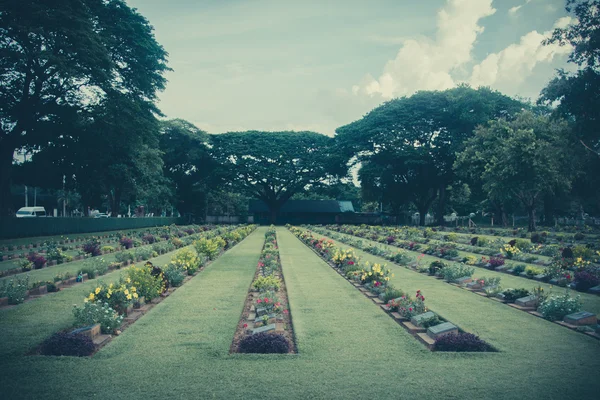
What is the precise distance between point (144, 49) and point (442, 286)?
29375 mm

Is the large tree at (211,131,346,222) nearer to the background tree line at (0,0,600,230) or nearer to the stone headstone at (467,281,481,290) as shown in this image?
the background tree line at (0,0,600,230)

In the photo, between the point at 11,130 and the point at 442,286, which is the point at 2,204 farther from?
the point at 442,286

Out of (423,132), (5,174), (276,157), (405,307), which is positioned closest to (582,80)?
(405,307)

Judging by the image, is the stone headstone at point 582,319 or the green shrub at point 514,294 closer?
the stone headstone at point 582,319

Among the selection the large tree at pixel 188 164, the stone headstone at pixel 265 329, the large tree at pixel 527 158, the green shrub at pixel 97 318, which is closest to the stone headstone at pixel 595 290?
the stone headstone at pixel 265 329

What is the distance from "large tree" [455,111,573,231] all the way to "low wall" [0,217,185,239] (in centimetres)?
3519

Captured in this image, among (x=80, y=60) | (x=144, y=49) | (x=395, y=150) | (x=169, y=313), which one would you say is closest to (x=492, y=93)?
(x=395, y=150)

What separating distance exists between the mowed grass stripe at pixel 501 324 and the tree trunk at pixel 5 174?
1127 inches

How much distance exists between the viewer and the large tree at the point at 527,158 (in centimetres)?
3362

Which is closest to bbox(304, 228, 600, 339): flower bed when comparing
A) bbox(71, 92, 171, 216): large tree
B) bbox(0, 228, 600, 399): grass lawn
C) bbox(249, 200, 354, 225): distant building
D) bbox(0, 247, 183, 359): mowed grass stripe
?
bbox(0, 228, 600, 399): grass lawn

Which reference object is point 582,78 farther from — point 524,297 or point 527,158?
point 524,297

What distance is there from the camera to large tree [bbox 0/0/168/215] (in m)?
24.4

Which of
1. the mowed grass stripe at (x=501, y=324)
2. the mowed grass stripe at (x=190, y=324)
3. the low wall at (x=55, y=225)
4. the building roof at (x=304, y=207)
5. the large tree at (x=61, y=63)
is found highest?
the large tree at (x=61, y=63)

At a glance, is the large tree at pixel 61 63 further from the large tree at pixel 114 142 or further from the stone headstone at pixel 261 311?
the stone headstone at pixel 261 311
